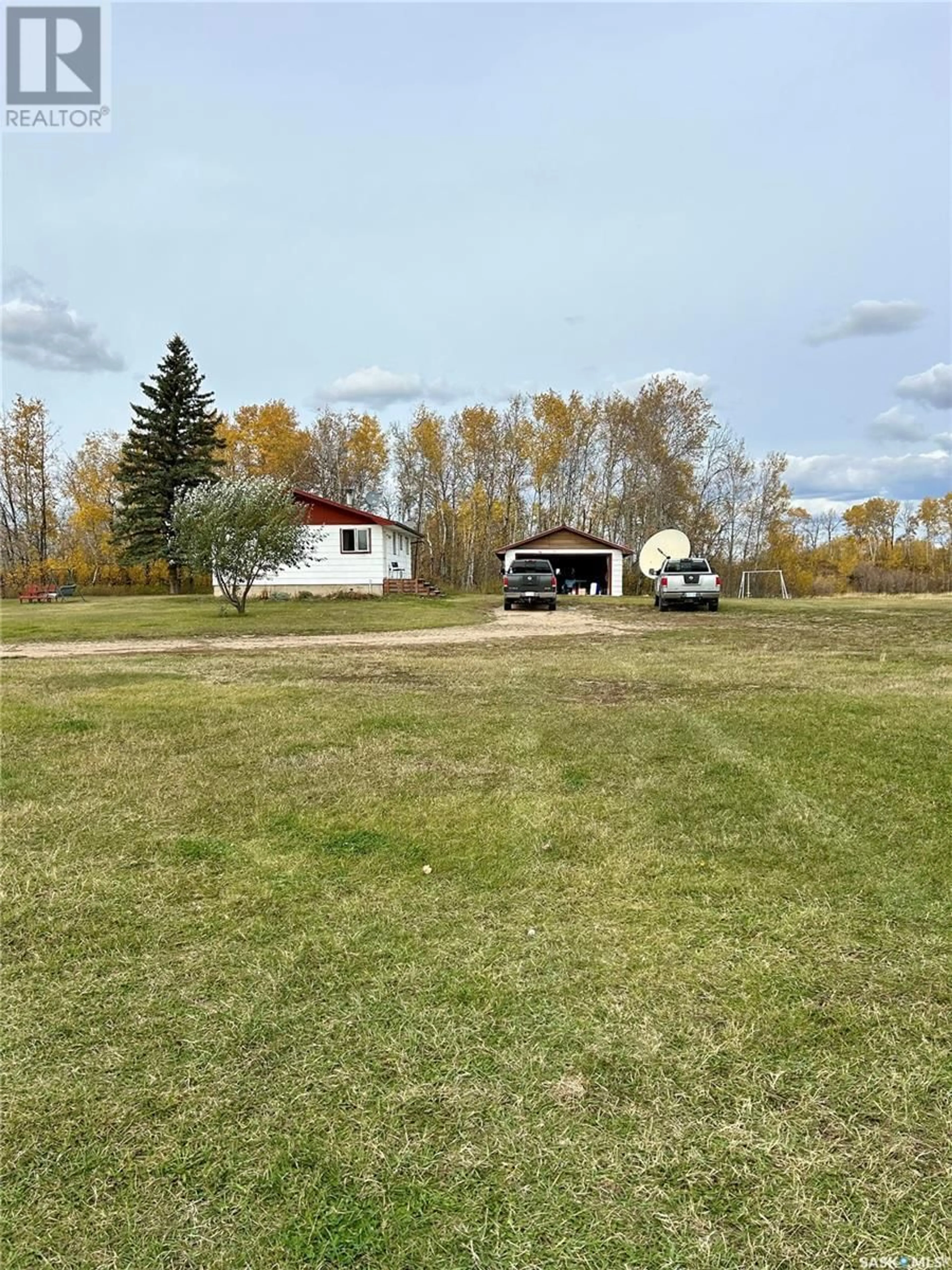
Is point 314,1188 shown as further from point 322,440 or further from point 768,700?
point 322,440

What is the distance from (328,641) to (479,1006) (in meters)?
12.2

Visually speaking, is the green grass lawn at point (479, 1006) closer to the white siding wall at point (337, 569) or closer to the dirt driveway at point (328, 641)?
the dirt driveway at point (328, 641)

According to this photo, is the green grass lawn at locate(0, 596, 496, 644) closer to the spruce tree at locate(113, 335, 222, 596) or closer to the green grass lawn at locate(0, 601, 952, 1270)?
the spruce tree at locate(113, 335, 222, 596)

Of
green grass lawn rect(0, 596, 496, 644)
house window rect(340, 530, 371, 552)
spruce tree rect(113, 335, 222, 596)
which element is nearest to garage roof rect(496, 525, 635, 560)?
green grass lawn rect(0, 596, 496, 644)

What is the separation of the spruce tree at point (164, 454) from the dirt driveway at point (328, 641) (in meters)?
21.4

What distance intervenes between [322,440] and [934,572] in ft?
144

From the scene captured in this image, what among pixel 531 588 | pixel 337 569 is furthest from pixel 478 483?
pixel 531 588

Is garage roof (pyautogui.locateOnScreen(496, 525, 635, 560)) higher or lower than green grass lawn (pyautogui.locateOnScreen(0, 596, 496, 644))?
higher

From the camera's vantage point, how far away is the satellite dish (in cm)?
2734

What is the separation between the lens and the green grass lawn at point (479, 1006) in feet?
5.21

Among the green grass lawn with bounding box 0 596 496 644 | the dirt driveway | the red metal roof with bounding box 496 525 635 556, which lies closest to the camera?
the dirt driveway

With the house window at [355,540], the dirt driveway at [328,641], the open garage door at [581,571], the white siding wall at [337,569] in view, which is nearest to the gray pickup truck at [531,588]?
the dirt driveway at [328,641]

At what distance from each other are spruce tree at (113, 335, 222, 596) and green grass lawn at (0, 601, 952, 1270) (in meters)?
32.2

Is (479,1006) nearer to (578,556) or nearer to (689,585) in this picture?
(689,585)
